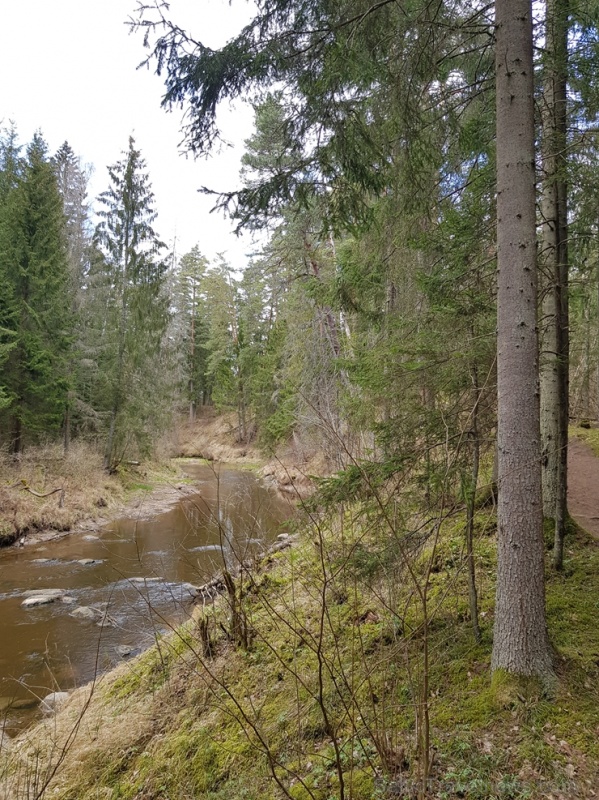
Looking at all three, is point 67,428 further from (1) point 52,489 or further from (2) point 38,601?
(2) point 38,601

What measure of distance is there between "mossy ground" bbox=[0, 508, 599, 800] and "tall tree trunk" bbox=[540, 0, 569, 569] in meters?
0.75

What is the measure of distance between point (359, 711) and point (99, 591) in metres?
7.48

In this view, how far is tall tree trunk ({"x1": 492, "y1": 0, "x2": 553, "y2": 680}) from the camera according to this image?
267cm

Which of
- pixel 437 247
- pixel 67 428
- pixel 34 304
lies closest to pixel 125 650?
pixel 437 247

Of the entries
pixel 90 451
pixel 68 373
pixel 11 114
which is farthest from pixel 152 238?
pixel 11 114

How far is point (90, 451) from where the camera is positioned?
15539 mm

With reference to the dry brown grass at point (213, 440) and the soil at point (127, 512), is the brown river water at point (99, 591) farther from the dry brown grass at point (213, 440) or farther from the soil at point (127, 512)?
the dry brown grass at point (213, 440)

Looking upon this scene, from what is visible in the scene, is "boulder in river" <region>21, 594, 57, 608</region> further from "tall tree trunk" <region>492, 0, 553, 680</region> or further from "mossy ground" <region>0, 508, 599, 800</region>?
"tall tree trunk" <region>492, 0, 553, 680</region>

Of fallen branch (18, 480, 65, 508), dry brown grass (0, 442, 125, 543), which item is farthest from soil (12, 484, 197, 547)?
fallen branch (18, 480, 65, 508)

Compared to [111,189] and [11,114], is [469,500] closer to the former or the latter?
[111,189]

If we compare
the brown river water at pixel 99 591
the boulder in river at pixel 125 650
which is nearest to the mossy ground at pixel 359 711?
the brown river water at pixel 99 591

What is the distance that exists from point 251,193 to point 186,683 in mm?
4452

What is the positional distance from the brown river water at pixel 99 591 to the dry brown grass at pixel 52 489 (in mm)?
757

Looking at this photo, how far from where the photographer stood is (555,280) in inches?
145
